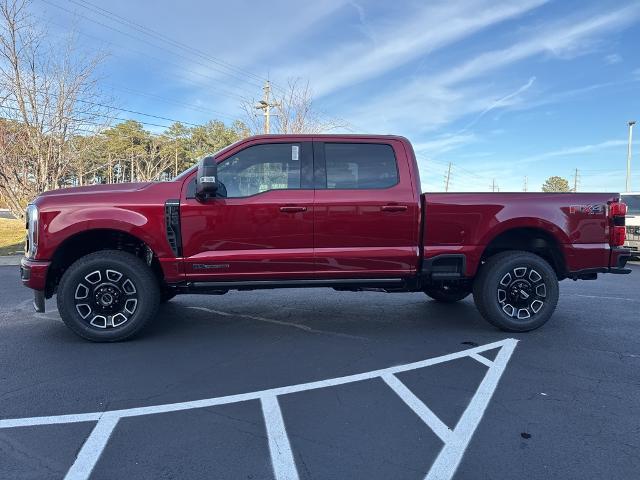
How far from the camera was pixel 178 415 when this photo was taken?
284 centimetres

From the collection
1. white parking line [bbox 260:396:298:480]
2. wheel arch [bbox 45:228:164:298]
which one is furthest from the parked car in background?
wheel arch [bbox 45:228:164:298]

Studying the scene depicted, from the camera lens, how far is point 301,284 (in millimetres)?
4480

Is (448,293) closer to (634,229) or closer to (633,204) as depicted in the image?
(634,229)

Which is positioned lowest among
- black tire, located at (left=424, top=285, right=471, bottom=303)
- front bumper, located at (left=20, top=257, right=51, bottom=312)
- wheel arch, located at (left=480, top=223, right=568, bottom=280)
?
black tire, located at (left=424, top=285, right=471, bottom=303)

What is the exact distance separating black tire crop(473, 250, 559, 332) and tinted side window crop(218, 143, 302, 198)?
2.33m

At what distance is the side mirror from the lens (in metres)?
4.00

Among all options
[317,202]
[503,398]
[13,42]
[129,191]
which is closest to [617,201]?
[503,398]

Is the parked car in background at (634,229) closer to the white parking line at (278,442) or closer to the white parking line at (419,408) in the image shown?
the white parking line at (419,408)

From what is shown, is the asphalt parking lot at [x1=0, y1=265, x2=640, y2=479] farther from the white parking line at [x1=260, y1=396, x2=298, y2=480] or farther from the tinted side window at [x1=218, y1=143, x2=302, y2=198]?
the tinted side window at [x1=218, y1=143, x2=302, y2=198]

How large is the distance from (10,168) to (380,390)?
46.3ft

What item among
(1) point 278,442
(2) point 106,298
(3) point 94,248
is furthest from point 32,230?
(1) point 278,442

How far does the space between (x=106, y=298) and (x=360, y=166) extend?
289 cm

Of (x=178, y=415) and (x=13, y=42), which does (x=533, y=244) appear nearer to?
(x=178, y=415)

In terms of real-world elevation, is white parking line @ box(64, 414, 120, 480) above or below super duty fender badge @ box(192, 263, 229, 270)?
below
